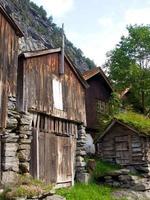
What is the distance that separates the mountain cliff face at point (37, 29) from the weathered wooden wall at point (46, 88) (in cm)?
3079

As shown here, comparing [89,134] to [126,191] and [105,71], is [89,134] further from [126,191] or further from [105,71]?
[126,191]

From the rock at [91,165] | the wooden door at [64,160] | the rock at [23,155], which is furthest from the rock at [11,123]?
the rock at [91,165]

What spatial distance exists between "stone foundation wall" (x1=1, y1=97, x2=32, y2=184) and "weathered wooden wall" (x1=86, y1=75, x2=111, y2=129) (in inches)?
467

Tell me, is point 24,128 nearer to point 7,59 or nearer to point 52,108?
point 52,108

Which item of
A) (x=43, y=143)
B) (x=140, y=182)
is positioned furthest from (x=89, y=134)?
(x=43, y=143)

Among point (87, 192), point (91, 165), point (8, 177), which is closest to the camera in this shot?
point (8, 177)

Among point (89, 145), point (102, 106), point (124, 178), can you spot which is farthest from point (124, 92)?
point (124, 178)

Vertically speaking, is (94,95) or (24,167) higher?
(94,95)

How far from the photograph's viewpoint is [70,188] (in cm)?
1722

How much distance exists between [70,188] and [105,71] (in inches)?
638

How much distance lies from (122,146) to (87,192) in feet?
19.2

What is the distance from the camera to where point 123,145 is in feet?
72.0

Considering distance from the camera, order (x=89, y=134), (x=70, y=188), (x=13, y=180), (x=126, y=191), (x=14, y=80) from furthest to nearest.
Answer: (x=89, y=134), (x=126, y=191), (x=70, y=188), (x=14, y=80), (x=13, y=180)

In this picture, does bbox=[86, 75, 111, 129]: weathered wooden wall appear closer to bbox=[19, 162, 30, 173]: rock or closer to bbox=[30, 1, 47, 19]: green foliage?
bbox=[19, 162, 30, 173]: rock
